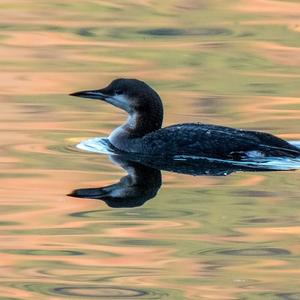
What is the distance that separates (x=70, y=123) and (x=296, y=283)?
4.60 m

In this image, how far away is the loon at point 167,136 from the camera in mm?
10602

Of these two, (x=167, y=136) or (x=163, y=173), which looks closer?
(x=163, y=173)

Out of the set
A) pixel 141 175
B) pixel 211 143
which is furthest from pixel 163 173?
pixel 211 143

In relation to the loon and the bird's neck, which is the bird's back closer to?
the loon

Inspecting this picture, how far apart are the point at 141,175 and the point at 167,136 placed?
0.73 metres

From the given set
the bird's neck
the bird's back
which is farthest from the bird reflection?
the bird's neck

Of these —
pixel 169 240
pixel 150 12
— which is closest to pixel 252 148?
pixel 169 240

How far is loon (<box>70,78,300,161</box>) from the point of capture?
10602 millimetres

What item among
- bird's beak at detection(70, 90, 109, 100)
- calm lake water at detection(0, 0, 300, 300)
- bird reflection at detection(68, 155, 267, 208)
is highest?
bird's beak at detection(70, 90, 109, 100)

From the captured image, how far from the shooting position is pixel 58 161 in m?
10.5

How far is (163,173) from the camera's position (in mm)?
10375

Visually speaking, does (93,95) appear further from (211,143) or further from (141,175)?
(141,175)

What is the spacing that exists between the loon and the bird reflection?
0.33 ft

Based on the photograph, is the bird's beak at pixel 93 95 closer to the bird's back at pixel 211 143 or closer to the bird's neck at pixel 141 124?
the bird's neck at pixel 141 124
